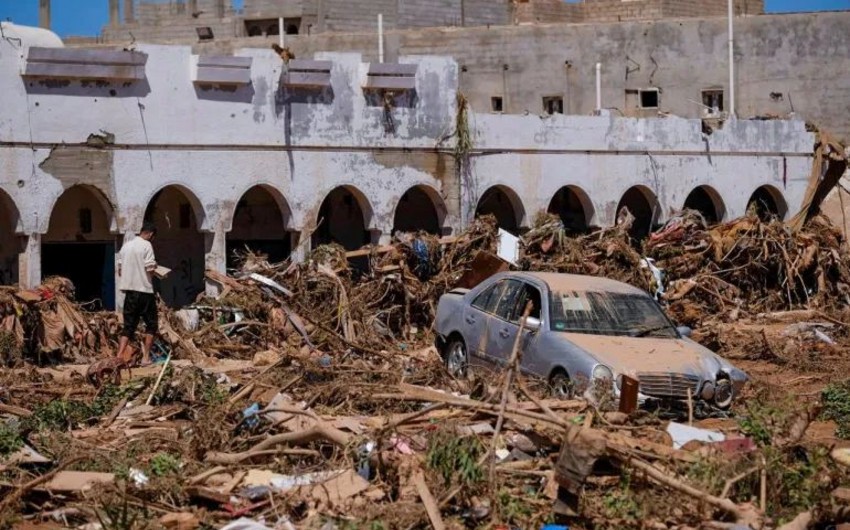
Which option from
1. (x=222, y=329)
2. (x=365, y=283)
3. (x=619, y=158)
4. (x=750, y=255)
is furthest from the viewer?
(x=619, y=158)

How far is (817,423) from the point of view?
13.9 meters

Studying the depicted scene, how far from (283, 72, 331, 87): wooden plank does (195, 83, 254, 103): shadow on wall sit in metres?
0.70

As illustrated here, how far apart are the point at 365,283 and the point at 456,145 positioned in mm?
5206

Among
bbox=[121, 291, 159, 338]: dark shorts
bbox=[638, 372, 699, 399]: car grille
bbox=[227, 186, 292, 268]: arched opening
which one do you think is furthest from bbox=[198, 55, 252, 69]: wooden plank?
bbox=[638, 372, 699, 399]: car grille

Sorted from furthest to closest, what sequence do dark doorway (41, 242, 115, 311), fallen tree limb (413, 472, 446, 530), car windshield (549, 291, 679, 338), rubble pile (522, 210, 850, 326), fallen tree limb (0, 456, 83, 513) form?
1. dark doorway (41, 242, 115, 311)
2. rubble pile (522, 210, 850, 326)
3. car windshield (549, 291, 679, 338)
4. fallen tree limb (0, 456, 83, 513)
5. fallen tree limb (413, 472, 446, 530)

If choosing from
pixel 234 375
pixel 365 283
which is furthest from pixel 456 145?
pixel 234 375

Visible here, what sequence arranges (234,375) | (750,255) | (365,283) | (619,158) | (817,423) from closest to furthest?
1. (817,423)
2. (234,375)
3. (365,283)
4. (750,255)
5. (619,158)

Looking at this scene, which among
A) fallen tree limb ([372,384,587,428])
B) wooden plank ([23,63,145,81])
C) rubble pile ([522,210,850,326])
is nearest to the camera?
fallen tree limb ([372,384,587,428])

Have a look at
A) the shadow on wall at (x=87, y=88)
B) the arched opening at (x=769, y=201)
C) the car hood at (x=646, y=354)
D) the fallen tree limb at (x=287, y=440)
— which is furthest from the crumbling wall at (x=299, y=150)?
the fallen tree limb at (x=287, y=440)

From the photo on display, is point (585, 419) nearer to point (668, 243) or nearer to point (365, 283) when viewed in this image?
point (365, 283)

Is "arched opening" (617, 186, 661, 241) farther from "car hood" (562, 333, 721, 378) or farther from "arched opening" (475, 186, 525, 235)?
"car hood" (562, 333, 721, 378)

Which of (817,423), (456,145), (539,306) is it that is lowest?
(817,423)

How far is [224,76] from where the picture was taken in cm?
2416

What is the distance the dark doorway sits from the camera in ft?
84.8
